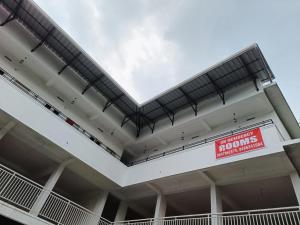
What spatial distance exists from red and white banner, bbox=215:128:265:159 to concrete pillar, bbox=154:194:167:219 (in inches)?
177

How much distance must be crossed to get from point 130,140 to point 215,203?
8948 mm

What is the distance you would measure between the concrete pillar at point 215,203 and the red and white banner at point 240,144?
1894mm

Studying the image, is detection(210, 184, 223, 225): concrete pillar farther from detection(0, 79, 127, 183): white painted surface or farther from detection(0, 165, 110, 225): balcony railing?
detection(0, 165, 110, 225): balcony railing

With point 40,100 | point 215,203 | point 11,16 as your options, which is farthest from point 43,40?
point 215,203

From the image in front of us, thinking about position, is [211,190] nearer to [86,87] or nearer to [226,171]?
[226,171]

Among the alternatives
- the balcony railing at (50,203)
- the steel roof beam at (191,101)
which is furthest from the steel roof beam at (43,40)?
the steel roof beam at (191,101)

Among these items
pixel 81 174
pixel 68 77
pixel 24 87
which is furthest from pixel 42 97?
pixel 81 174

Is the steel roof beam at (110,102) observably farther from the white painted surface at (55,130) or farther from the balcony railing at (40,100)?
the white painted surface at (55,130)

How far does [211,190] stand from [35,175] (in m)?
10.7

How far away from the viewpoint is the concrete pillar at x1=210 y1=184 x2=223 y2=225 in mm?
10047

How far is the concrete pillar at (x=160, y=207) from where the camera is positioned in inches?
493

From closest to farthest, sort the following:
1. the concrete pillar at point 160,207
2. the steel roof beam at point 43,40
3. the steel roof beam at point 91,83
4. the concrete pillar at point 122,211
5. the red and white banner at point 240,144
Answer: the red and white banner at point 240,144, the concrete pillar at point 160,207, the steel roof beam at point 43,40, the concrete pillar at point 122,211, the steel roof beam at point 91,83

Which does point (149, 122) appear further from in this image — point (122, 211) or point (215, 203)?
point (215, 203)

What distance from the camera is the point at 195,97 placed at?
15.7 m
